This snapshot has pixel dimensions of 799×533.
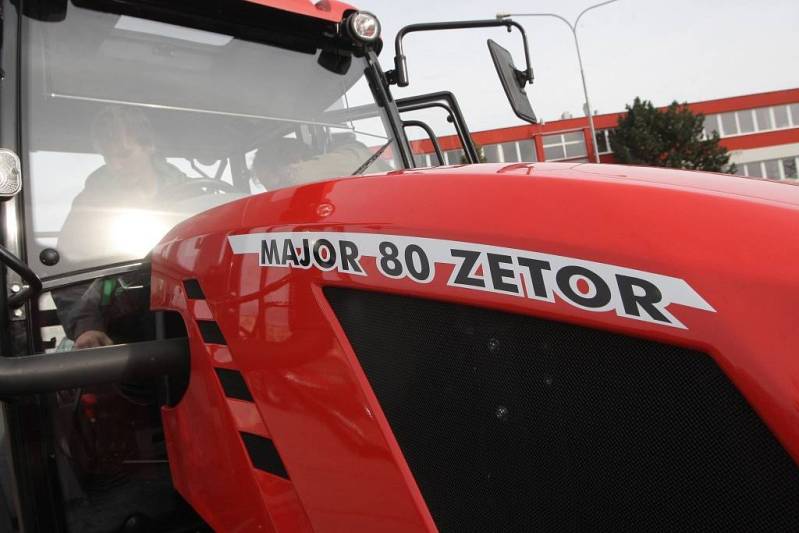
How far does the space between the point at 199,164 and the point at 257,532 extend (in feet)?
4.07

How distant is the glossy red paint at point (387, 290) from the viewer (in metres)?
0.94

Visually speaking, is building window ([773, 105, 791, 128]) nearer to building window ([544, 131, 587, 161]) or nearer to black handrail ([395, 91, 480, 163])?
building window ([544, 131, 587, 161])

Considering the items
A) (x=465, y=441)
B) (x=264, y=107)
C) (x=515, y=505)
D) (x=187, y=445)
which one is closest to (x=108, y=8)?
(x=264, y=107)

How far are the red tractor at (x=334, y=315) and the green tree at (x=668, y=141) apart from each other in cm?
3589

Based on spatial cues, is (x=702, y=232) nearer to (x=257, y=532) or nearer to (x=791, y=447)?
(x=791, y=447)

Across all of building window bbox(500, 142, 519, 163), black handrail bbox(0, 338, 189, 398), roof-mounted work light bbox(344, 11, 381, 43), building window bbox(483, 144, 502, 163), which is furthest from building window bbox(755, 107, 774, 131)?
black handrail bbox(0, 338, 189, 398)

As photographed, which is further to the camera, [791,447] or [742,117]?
[742,117]

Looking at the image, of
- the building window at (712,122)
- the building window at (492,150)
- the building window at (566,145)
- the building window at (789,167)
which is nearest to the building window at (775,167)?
the building window at (789,167)

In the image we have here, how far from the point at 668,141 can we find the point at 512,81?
3712 centimetres

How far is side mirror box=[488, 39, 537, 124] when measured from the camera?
7.61 feet

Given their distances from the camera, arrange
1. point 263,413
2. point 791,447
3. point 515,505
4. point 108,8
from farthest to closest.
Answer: point 108,8 < point 263,413 < point 515,505 < point 791,447

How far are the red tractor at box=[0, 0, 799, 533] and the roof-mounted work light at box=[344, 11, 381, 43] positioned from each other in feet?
0.04

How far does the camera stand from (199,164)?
7.32 feet

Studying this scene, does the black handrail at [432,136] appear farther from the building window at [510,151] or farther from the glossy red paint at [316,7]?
the building window at [510,151]
